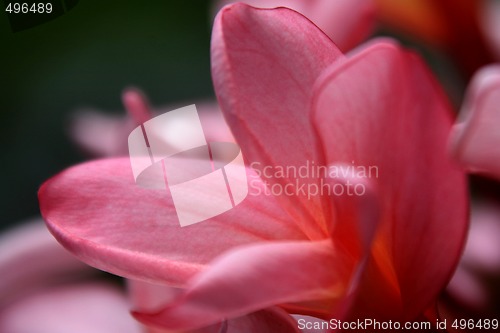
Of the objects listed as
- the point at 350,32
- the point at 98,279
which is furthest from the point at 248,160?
the point at 98,279

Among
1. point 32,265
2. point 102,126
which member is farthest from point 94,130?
point 32,265

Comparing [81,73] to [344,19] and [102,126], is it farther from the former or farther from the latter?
[344,19]

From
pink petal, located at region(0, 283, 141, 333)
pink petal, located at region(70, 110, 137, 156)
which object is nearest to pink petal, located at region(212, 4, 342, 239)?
pink petal, located at region(0, 283, 141, 333)

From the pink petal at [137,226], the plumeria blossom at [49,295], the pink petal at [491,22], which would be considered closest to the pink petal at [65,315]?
the plumeria blossom at [49,295]

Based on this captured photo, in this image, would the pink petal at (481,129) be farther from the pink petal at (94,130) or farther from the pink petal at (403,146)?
the pink petal at (94,130)

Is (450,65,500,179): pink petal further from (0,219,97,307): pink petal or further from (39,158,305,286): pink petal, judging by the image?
(0,219,97,307): pink petal

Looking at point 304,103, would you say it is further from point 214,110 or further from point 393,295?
point 214,110
